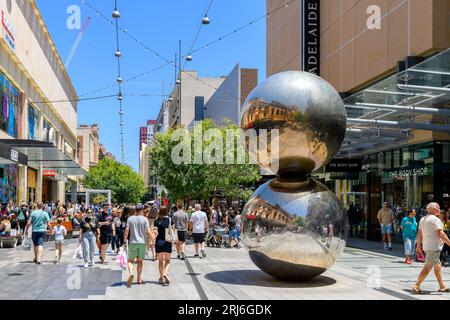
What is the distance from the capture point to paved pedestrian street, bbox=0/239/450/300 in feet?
31.5

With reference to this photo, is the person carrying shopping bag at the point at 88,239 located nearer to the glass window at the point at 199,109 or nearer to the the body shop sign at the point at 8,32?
the the body shop sign at the point at 8,32

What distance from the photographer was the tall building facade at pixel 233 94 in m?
49.8

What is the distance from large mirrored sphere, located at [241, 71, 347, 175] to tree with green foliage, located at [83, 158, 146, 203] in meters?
68.1

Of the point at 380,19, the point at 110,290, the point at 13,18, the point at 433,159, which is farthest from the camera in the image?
the point at 13,18

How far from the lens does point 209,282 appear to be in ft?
36.6

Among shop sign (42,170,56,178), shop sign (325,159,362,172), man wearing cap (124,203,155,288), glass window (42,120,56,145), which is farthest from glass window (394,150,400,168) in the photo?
shop sign (42,170,56,178)

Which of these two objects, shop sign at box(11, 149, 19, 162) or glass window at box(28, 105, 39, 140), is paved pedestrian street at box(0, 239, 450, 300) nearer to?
shop sign at box(11, 149, 19, 162)

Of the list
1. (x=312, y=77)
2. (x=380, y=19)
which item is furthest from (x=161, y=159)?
(x=312, y=77)

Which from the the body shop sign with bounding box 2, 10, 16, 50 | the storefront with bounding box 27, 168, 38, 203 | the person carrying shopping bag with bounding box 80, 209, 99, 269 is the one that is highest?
the the body shop sign with bounding box 2, 10, 16, 50

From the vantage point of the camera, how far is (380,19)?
21750mm

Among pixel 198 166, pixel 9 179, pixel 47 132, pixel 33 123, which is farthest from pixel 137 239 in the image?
pixel 47 132

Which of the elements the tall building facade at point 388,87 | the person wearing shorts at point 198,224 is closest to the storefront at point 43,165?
the person wearing shorts at point 198,224
